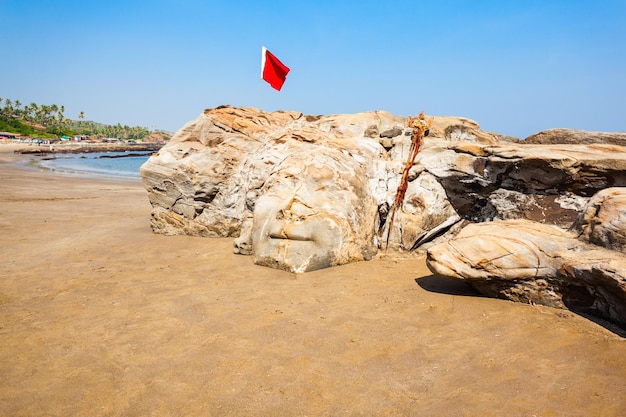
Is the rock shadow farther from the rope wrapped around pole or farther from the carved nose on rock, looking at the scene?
the carved nose on rock

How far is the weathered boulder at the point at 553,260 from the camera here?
399cm

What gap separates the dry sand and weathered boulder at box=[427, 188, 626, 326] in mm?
201

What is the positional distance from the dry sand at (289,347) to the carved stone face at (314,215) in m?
0.29

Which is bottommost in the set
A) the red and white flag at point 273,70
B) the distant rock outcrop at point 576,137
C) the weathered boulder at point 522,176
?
the weathered boulder at point 522,176

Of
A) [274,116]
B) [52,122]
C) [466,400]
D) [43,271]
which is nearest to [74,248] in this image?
[43,271]

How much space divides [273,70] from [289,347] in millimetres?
8154

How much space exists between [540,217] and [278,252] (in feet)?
12.8

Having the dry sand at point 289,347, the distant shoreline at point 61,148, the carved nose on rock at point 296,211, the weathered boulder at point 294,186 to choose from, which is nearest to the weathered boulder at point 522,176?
the weathered boulder at point 294,186

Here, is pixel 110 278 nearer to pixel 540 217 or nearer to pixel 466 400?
pixel 466 400

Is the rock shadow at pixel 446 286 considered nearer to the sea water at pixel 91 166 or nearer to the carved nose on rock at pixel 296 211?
the carved nose on rock at pixel 296 211

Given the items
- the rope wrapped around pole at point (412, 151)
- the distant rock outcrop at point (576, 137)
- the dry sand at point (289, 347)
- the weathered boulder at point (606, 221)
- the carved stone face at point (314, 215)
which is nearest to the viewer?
the dry sand at point (289, 347)

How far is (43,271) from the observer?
649 cm

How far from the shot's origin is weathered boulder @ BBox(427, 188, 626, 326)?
399 cm

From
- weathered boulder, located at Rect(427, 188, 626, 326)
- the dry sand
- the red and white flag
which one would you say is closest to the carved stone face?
the dry sand
